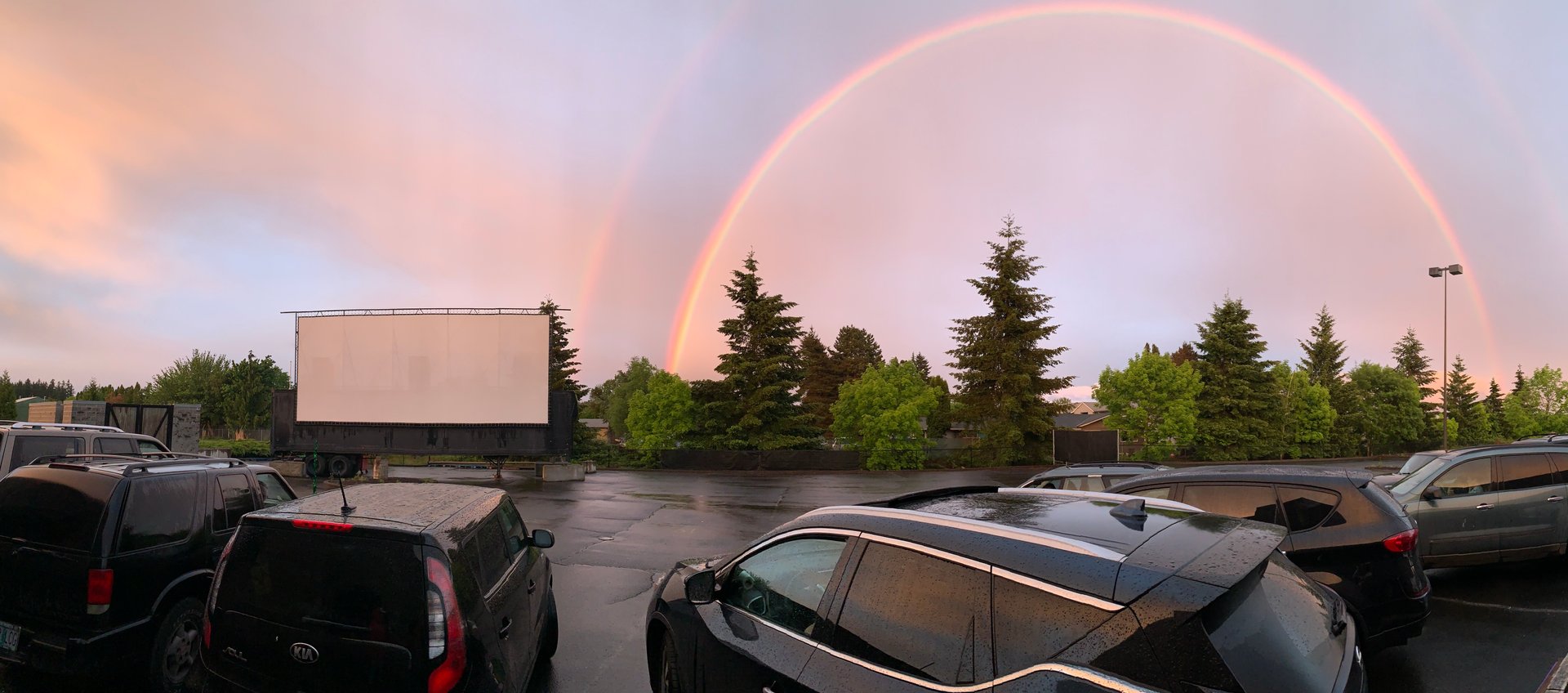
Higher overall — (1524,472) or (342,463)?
(1524,472)

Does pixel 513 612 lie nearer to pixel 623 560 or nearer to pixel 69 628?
pixel 69 628

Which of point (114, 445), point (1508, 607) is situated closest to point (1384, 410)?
point (1508, 607)

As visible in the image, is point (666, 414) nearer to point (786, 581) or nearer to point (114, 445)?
point (114, 445)

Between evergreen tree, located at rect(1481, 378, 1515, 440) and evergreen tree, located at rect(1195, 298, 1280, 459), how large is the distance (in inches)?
1870

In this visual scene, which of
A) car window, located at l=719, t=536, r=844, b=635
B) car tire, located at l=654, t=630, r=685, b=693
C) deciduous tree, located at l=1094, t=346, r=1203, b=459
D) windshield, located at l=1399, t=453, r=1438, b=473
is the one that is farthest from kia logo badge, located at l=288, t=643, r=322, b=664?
deciduous tree, located at l=1094, t=346, r=1203, b=459

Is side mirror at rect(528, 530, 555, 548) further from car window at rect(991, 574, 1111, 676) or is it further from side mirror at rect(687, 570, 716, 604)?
car window at rect(991, 574, 1111, 676)

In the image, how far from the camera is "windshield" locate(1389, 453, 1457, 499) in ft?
25.8

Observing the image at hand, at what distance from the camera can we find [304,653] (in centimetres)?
322

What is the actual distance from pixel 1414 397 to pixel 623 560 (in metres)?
69.1

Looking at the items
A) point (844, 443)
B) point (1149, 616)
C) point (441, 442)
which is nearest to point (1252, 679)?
point (1149, 616)

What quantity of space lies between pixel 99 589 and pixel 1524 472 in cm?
1335

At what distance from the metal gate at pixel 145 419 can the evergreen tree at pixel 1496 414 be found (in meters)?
100

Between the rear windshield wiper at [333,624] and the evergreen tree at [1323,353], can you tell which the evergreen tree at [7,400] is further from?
the evergreen tree at [1323,353]

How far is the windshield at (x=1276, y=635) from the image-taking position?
1894mm
